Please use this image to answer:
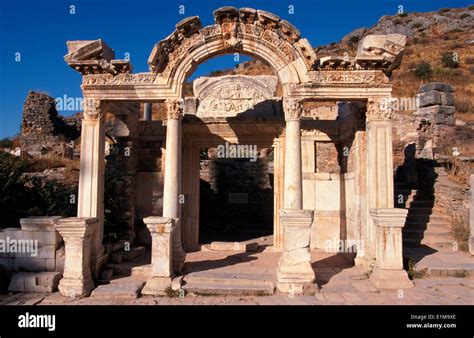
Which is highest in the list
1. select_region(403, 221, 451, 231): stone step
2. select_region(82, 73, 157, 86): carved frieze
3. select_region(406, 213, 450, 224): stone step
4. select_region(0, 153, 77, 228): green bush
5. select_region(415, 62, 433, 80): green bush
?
select_region(415, 62, 433, 80): green bush

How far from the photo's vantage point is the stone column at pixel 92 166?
758cm

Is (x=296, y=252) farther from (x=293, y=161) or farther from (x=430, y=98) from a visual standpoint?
(x=430, y=98)

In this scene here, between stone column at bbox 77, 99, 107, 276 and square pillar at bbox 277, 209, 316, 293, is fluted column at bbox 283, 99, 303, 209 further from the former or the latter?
stone column at bbox 77, 99, 107, 276

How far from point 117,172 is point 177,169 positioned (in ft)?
9.98

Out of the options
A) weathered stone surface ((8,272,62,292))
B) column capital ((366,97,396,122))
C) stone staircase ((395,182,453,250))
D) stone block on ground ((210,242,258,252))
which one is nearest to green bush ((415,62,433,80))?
stone staircase ((395,182,453,250))

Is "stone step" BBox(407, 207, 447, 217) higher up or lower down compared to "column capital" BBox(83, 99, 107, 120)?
lower down

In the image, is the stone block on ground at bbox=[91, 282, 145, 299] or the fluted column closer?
the stone block on ground at bbox=[91, 282, 145, 299]

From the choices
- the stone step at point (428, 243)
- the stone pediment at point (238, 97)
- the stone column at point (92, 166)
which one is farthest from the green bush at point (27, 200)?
the stone step at point (428, 243)

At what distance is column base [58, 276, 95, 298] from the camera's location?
6.34 m

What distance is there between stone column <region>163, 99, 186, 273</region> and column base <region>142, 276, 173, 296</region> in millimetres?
712

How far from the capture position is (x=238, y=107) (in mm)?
10422

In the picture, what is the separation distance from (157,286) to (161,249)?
665 mm

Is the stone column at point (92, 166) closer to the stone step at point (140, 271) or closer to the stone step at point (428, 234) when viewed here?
the stone step at point (140, 271)

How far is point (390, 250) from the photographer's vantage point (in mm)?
6785
